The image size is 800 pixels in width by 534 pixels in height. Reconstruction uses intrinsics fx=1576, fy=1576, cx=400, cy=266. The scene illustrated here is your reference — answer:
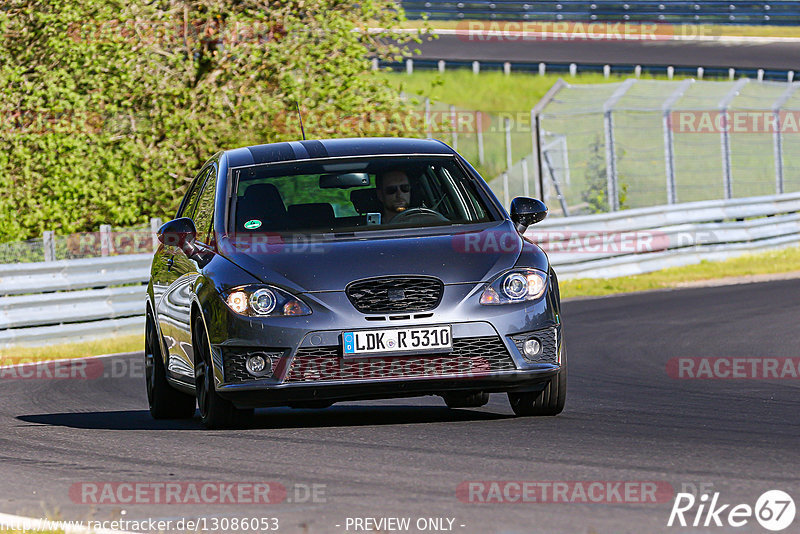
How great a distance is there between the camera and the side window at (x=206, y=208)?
9.16 metres

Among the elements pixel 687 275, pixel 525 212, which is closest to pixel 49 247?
pixel 687 275

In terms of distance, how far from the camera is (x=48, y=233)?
18.5 meters

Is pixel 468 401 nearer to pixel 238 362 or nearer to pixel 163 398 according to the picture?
pixel 163 398

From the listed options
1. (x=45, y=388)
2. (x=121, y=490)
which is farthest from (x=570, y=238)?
(x=121, y=490)

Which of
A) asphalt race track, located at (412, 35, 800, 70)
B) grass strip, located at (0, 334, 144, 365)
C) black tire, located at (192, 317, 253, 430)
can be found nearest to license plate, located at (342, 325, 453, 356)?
black tire, located at (192, 317, 253, 430)

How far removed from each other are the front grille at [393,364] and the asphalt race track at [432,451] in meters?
0.31

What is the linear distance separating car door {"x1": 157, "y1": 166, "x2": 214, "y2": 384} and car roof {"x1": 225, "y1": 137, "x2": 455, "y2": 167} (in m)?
0.40

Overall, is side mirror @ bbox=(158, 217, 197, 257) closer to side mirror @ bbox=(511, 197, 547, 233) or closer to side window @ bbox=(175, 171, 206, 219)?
side window @ bbox=(175, 171, 206, 219)

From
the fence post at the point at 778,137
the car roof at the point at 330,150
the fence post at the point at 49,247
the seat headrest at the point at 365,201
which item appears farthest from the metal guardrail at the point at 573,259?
the seat headrest at the point at 365,201

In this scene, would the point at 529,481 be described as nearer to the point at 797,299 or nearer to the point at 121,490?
the point at 121,490

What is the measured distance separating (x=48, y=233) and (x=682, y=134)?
11582 mm

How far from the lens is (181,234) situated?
359 inches

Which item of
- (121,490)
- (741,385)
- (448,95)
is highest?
(121,490)

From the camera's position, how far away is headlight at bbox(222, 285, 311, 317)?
790 cm
